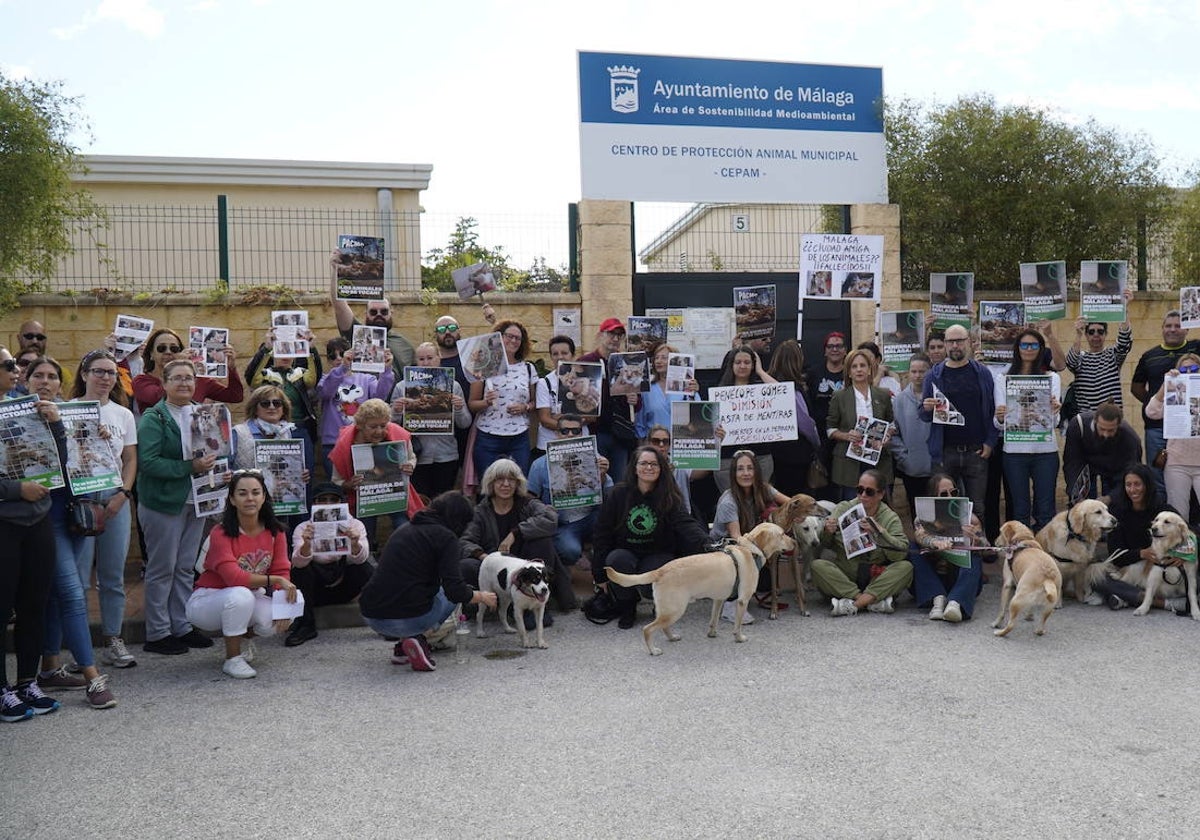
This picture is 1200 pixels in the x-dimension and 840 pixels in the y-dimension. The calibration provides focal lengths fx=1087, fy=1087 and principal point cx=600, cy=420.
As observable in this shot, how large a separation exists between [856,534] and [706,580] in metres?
1.49

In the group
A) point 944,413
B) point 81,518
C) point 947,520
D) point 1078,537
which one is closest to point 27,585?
point 81,518

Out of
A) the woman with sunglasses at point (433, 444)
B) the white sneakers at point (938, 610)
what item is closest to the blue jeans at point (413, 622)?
the woman with sunglasses at point (433, 444)

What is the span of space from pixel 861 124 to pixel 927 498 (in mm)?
5461

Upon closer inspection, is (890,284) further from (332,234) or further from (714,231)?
(332,234)

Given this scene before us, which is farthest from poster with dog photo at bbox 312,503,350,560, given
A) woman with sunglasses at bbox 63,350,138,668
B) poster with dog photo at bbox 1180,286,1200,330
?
poster with dog photo at bbox 1180,286,1200,330

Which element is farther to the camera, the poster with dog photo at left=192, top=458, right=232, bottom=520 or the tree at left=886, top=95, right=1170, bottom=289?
the tree at left=886, top=95, right=1170, bottom=289

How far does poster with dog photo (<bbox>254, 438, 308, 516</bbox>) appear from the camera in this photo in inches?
311

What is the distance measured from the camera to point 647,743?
215 inches

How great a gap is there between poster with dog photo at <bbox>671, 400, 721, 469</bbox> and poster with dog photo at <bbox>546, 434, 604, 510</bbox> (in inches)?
26.9

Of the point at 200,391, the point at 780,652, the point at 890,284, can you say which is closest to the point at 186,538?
the point at 200,391

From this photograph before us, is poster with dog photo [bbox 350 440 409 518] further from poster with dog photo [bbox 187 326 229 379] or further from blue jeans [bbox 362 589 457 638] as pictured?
poster with dog photo [bbox 187 326 229 379]

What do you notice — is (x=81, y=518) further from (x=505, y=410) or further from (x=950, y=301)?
(x=950, y=301)

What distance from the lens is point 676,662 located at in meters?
7.00

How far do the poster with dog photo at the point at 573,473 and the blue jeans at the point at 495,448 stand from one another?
2.57 ft
